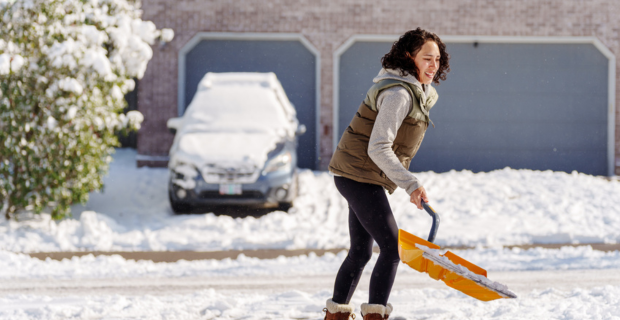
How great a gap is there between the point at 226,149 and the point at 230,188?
0.59 metres

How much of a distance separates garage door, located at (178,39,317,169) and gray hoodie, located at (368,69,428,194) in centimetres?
1085

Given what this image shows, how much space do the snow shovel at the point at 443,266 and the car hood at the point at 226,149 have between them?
6.10 meters

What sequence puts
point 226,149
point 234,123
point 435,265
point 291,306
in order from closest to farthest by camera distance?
point 435,265
point 291,306
point 226,149
point 234,123

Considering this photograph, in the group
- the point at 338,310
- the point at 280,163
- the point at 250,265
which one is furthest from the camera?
the point at 280,163

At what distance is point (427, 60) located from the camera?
341cm

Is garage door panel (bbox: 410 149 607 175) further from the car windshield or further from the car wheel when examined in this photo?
the car wheel

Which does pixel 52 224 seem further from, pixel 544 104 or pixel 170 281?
pixel 544 104

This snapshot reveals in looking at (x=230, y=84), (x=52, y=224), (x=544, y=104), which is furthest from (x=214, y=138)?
(x=544, y=104)

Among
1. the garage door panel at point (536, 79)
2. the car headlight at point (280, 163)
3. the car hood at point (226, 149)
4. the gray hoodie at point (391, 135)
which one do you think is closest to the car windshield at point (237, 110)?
the car hood at point (226, 149)

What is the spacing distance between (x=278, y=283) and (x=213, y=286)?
0.58m

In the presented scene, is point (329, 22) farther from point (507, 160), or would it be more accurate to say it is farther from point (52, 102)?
point (52, 102)

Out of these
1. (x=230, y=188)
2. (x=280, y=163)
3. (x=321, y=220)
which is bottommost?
(x=321, y=220)

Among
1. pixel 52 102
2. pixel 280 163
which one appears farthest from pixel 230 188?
pixel 52 102

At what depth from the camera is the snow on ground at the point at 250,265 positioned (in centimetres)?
661
